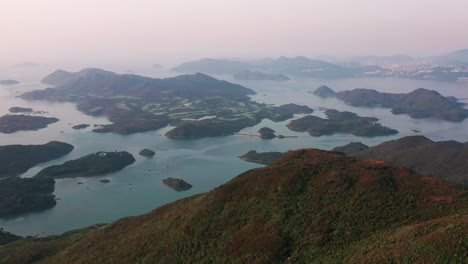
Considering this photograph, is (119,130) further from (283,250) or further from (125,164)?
(283,250)

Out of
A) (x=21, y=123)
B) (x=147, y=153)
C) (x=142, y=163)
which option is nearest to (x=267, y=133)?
(x=147, y=153)

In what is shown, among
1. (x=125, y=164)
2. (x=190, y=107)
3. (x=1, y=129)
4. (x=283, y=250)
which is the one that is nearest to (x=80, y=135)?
(x=1, y=129)

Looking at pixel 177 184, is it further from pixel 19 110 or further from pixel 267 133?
pixel 19 110

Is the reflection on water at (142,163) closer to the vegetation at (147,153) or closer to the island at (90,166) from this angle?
the vegetation at (147,153)

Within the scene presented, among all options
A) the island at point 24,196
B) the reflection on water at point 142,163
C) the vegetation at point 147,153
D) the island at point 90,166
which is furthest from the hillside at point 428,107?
the island at point 24,196

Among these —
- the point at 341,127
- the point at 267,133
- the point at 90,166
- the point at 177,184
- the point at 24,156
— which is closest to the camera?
the point at 177,184

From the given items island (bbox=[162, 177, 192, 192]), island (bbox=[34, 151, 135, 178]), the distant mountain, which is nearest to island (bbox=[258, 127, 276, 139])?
the distant mountain

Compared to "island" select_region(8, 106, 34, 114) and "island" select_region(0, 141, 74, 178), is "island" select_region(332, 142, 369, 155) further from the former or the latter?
"island" select_region(8, 106, 34, 114)
